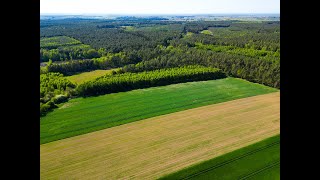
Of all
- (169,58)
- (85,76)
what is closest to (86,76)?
(85,76)

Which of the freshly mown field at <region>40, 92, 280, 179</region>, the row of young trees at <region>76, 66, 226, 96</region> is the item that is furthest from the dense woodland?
the freshly mown field at <region>40, 92, 280, 179</region>

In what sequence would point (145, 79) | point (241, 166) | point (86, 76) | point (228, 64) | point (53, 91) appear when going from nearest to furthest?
point (241, 166)
point (53, 91)
point (145, 79)
point (86, 76)
point (228, 64)

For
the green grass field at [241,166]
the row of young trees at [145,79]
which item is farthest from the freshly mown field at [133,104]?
the green grass field at [241,166]

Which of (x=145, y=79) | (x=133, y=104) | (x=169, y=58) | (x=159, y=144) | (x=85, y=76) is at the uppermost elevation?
(x=169, y=58)

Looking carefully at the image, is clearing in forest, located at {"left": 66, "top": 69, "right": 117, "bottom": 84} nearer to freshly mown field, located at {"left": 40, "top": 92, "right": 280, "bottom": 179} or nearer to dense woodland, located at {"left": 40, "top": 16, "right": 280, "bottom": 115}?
dense woodland, located at {"left": 40, "top": 16, "right": 280, "bottom": 115}

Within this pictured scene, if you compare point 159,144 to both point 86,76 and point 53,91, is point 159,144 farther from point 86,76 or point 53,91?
point 86,76
